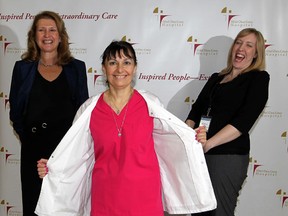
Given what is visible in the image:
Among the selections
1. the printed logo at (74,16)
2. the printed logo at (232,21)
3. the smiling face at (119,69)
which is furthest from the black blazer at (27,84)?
the printed logo at (232,21)

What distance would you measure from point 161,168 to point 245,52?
944 mm

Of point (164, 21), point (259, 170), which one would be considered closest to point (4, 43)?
point (164, 21)

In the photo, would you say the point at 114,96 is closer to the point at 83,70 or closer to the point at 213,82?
the point at 83,70

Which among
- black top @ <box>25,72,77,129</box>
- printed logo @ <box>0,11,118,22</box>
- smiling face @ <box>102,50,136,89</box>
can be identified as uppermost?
printed logo @ <box>0,11,118,22</box>

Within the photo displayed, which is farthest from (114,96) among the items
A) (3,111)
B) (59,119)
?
(3,111)

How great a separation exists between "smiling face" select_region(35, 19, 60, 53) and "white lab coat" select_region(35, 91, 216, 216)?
0.69 metres

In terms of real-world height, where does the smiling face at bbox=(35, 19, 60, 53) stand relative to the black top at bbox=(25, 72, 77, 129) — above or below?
above

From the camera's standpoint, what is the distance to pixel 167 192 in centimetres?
176

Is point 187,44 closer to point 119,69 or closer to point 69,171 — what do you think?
point 119,69

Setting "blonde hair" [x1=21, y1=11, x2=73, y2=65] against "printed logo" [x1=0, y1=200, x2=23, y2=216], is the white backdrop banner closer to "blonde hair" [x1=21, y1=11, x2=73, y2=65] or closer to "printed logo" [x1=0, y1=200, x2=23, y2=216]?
"blonde hair" [x1=21, y1=11, x2=73, y2=65]

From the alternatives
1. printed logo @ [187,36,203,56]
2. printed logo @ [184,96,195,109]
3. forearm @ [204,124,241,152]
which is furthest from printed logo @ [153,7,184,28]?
forearm @ [204,124,241,152]

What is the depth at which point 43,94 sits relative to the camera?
206 cm

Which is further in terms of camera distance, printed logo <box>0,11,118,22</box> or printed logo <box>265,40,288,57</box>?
printed logo <box>0,11,118,22</box>

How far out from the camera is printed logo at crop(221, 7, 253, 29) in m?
2.62
